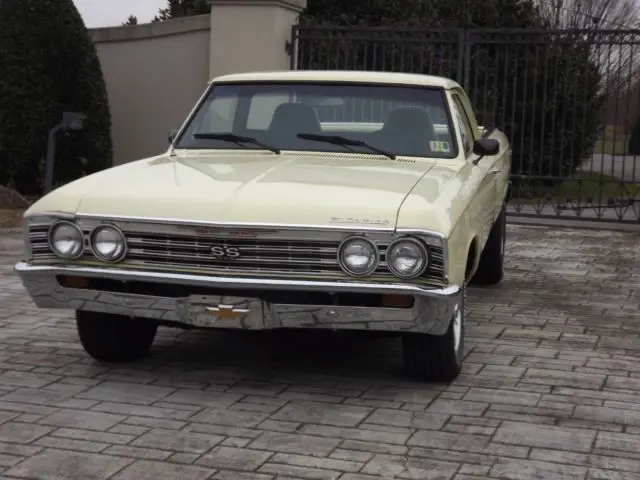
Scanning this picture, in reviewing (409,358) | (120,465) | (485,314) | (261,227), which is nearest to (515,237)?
(485,314)

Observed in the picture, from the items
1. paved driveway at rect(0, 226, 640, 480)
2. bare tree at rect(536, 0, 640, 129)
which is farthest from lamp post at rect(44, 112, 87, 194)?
bare tree at rect(536, 0, 640, 129)

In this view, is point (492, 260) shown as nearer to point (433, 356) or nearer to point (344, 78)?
point (344, 78)

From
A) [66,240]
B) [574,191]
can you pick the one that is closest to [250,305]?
[66,240]

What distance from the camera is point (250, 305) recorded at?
205 inches

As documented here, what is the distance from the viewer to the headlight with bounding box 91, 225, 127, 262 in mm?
5344

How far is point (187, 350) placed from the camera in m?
6.56

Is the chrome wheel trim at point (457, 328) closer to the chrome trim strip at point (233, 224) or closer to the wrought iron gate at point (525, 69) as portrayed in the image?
the chrome trim strip at point (233, 224)

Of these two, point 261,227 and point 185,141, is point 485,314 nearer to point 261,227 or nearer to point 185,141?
point 185,141

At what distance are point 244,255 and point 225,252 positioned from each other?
0.32ft

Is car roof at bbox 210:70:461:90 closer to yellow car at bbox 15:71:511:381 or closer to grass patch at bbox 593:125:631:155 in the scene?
yellow car at bbox 15:71:511:381

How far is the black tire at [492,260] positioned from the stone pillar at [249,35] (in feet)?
19.5

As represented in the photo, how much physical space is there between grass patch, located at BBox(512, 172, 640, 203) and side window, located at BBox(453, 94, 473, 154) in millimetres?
6113

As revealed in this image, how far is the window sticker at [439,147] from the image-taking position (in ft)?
21.6

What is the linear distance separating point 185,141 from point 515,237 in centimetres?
645
